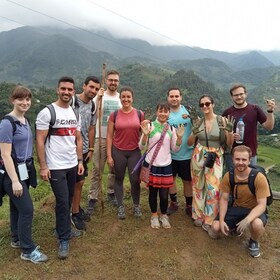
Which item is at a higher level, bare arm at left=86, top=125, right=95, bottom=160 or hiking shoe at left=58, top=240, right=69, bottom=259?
bare arm at left=86, top=125, right=95, bottom=160

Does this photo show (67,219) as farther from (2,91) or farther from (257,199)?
(2,91)

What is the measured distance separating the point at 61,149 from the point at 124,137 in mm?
1091

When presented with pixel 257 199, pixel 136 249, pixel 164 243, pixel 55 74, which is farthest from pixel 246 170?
pixel 55 74

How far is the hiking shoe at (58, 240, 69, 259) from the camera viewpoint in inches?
160

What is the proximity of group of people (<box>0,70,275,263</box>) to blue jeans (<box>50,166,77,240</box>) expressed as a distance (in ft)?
0.04

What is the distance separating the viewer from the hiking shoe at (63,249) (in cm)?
406

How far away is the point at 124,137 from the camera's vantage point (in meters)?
4.68

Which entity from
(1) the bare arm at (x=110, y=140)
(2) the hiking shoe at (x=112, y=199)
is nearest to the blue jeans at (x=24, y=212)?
(1) the bare arm at (x=110, y=140)

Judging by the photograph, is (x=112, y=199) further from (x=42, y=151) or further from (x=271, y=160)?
(x=271, y=160)

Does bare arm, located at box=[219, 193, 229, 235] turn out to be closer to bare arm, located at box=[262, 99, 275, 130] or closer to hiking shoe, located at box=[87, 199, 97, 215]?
bare arm, located at box=[262, 99, 275, 130]

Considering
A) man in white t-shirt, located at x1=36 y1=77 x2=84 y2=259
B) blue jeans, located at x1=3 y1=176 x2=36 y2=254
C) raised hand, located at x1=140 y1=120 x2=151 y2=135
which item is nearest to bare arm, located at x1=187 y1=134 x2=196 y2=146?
raised hand, located at x1=140 y1=120 x2=151 y2=135

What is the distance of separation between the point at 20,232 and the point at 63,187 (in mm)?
760

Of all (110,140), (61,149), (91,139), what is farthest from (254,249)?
(61,149)

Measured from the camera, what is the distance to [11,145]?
3549mm
